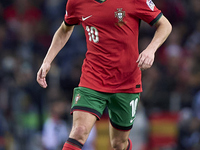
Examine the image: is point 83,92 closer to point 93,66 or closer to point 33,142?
point 93,66

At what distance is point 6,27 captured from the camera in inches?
512

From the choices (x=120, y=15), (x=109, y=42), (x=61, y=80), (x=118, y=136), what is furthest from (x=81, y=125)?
(x=61, y=80)

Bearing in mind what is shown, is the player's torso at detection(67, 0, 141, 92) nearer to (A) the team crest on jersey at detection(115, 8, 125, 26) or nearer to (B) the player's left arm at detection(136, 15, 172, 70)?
(A) the team crest on jersey at detection(115, 8, 125, 26)

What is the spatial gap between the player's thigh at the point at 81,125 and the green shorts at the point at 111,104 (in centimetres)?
6

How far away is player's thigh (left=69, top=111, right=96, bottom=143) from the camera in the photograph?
17.6 feet

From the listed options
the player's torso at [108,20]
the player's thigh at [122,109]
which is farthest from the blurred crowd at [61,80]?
the player's torso at [108,20]

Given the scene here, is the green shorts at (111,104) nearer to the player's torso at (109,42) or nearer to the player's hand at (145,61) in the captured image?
the player's torso at (109,42)

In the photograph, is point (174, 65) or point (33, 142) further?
point (174, 65)

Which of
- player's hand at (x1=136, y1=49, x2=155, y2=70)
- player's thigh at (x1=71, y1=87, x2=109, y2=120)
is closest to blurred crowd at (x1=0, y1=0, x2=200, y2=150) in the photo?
player's thigh at (x1=71, y1=87, x2=109, y2=120)

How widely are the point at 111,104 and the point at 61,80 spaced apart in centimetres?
558

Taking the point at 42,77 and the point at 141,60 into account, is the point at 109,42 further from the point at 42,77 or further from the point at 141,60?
the point at 42,77

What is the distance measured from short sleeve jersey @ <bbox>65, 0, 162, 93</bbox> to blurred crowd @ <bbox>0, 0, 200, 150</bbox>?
12.4 ft

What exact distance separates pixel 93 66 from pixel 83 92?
0.36 metres

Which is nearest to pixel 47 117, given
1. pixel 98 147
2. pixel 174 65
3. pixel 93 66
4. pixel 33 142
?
pixel 33 142
